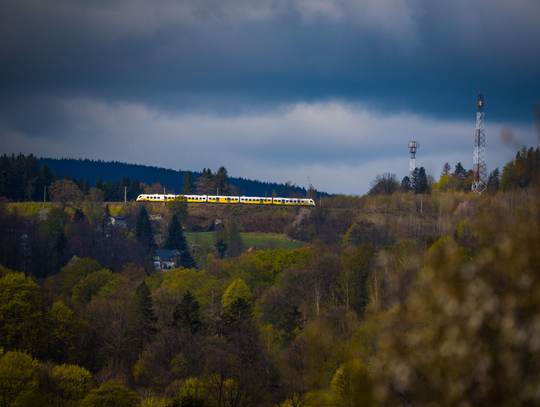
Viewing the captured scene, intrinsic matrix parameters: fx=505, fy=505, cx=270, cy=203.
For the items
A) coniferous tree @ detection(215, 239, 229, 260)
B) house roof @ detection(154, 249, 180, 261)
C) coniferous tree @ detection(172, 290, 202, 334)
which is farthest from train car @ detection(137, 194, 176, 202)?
coniferous tree @ detection(172, 290, 202, 334)

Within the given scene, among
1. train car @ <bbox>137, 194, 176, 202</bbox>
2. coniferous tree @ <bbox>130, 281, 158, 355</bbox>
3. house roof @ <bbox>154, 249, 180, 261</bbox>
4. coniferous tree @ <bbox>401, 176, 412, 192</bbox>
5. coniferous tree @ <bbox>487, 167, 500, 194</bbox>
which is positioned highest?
coniferous tree @ <bbox>401, 176, 412, 192</bbox>

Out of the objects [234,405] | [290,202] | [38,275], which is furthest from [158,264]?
[234,405]

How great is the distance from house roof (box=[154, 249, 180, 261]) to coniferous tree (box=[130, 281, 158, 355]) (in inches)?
1701

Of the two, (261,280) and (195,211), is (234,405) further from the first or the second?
(195,211)

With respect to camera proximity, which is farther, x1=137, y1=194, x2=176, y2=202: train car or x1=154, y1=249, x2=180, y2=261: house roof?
x1=137, y1=194, x2=176, y2=202: train car

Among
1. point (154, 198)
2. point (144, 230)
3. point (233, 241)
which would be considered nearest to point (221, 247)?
point (233, 241)

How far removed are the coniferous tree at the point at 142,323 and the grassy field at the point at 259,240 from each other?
40.4 m

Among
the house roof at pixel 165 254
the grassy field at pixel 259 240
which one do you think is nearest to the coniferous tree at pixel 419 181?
the grassy field at pixel 259 240

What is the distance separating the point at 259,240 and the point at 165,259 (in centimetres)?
1790

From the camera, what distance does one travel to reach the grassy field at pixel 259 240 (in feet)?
288

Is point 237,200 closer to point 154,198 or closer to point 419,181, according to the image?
point 154,198

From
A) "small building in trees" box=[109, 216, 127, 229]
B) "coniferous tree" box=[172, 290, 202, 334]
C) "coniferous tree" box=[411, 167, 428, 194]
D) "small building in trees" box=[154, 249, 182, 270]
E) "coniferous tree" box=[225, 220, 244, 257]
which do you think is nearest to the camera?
"coniferous tree" box=[172, 290, 202, 334]

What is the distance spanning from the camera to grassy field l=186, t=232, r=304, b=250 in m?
87.9

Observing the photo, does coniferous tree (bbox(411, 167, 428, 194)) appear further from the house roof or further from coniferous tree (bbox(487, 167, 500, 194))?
coniferous tree (bbox(487, 167, 500, 194))
